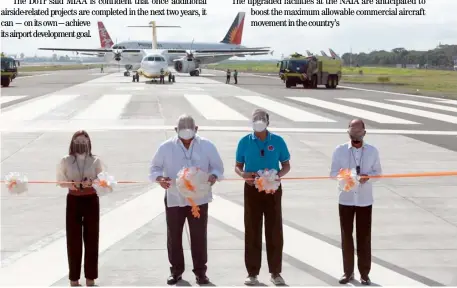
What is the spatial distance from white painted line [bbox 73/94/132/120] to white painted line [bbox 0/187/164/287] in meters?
15.2

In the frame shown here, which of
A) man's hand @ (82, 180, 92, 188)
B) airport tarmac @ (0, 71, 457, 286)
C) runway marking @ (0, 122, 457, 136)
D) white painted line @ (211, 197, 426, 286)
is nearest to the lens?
man's hand @ (82, 180, 92, 188)

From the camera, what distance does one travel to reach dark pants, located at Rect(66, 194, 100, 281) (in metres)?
6.37

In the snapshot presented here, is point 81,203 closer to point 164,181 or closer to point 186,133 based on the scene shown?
point 164,181

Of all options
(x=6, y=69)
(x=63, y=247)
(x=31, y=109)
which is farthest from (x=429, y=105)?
(x=6, y=69)

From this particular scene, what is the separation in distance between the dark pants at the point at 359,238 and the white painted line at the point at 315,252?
10.1 inches

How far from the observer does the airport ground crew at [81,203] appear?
6.32m

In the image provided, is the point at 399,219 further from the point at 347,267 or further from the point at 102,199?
the point at 102,199

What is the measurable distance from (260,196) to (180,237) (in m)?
0.89

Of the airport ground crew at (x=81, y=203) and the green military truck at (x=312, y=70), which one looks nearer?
the airport ground crew at (x=81, y=203)

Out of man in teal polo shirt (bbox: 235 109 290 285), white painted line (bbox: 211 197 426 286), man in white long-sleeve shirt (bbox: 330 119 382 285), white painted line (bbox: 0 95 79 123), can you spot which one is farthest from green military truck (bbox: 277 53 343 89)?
man in teal polo shirt (bbox: 235 109 290 285)

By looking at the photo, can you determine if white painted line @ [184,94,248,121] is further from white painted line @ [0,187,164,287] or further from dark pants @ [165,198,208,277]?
dark pants @ [165,198,208,277]

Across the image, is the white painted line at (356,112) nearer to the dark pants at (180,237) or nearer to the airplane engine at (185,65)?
the dark pants at (180,237)

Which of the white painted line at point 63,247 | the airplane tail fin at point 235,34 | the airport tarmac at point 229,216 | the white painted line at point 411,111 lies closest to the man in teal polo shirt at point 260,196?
the airport tarmac at point 229,216

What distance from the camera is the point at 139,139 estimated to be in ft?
61.4
